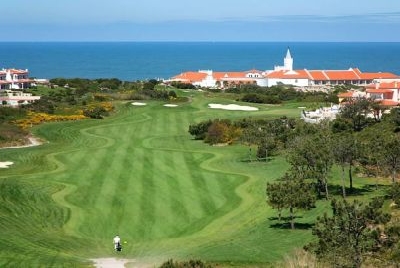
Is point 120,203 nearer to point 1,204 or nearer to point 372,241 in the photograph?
point 1,204

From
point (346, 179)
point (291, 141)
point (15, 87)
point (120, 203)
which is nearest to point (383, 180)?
point (346, 179)

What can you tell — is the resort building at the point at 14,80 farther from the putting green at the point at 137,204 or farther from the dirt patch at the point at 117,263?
the dirt patch at the point at 117,263

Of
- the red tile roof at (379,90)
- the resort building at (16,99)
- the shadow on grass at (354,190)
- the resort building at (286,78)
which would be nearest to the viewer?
the shadow on grass at (354,190)

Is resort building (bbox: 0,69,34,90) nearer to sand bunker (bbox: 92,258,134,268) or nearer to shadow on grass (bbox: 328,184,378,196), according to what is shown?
shadow on grass (bbox: 328,184,378,196)

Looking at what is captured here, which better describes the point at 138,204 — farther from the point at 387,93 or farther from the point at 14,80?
the point at 14,80

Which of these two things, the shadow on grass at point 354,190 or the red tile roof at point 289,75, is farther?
the red tile roof at point 289,75

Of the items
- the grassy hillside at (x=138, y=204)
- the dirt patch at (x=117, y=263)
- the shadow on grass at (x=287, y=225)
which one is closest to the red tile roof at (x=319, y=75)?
the grassy hillside at (x=138, y=204)

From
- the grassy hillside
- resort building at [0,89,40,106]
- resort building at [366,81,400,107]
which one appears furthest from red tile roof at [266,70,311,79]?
the grassy hillside
